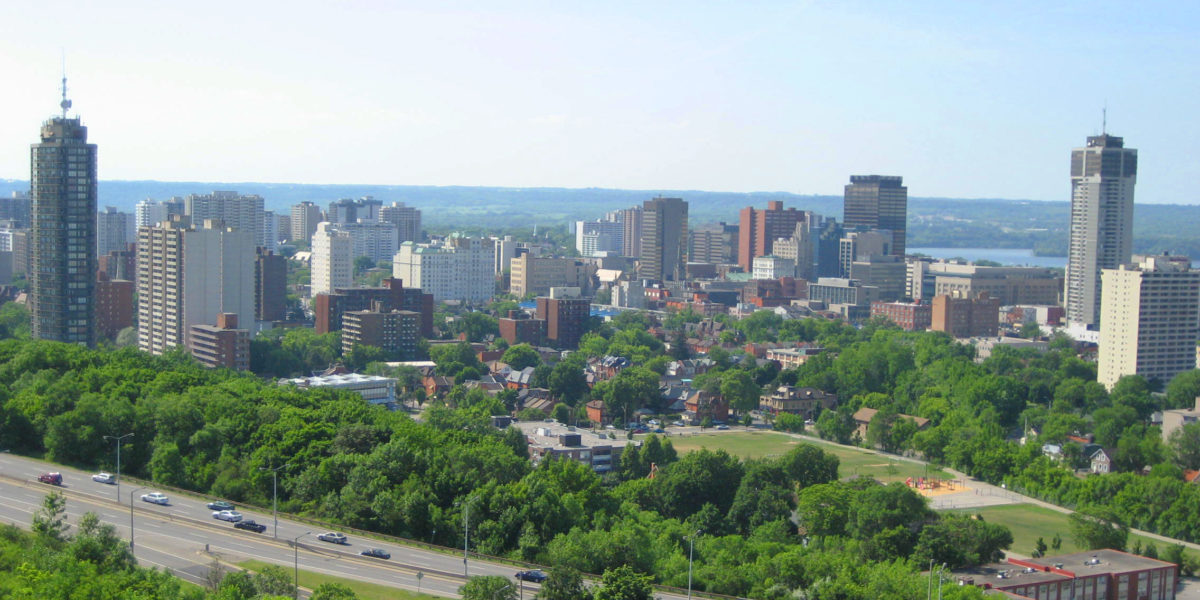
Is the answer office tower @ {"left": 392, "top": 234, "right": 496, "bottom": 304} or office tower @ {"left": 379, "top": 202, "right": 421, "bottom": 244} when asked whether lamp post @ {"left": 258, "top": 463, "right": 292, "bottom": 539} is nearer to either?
office tower @ {"left": 392, "top": 234, "right": 496, "bottom": 304}

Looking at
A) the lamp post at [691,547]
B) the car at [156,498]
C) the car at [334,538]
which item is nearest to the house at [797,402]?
the lamp post at [691,547]

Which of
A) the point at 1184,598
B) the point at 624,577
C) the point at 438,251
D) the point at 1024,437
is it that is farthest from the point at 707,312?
the point at 624,577

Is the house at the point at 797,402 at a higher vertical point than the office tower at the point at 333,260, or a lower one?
lower

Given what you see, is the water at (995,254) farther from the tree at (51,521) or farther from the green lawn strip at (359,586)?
the tree at (51,521)

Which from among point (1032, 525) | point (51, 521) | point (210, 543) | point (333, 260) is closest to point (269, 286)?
point (333, 260)

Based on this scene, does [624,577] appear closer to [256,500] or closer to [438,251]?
[256,500]

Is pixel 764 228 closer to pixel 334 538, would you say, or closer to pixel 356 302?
pixel 356 302
